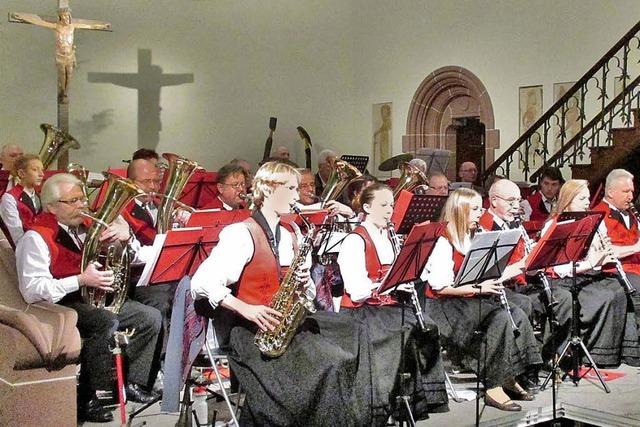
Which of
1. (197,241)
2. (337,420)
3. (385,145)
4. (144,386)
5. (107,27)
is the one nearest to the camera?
(337,420)

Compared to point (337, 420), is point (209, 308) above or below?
above

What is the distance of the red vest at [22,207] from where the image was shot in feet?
21.7

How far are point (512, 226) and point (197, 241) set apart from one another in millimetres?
2580

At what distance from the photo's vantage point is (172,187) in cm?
577

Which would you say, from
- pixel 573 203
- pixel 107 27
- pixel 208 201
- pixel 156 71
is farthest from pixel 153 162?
pixel 156 71

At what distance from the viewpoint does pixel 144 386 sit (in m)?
5.20

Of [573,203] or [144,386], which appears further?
[573,203]

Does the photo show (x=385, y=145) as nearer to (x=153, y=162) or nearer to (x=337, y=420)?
(x=153, y=162)

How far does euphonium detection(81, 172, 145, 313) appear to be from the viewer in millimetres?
4547

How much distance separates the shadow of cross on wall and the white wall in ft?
0.34

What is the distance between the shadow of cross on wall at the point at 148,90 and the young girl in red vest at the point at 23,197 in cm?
587

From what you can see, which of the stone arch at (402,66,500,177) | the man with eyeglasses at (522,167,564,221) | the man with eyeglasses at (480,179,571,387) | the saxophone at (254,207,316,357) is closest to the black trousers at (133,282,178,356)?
the saxophone at (254,207,316,357)

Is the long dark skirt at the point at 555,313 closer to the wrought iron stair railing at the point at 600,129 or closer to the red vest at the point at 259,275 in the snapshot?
the red vest at the point at 259,275

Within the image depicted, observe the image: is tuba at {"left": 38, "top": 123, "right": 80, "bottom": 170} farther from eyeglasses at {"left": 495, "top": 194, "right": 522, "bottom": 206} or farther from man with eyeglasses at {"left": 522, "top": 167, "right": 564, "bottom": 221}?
man with eyeglasses at {"left": 522, "top": 167, "right": 564, "bottom": 221}
